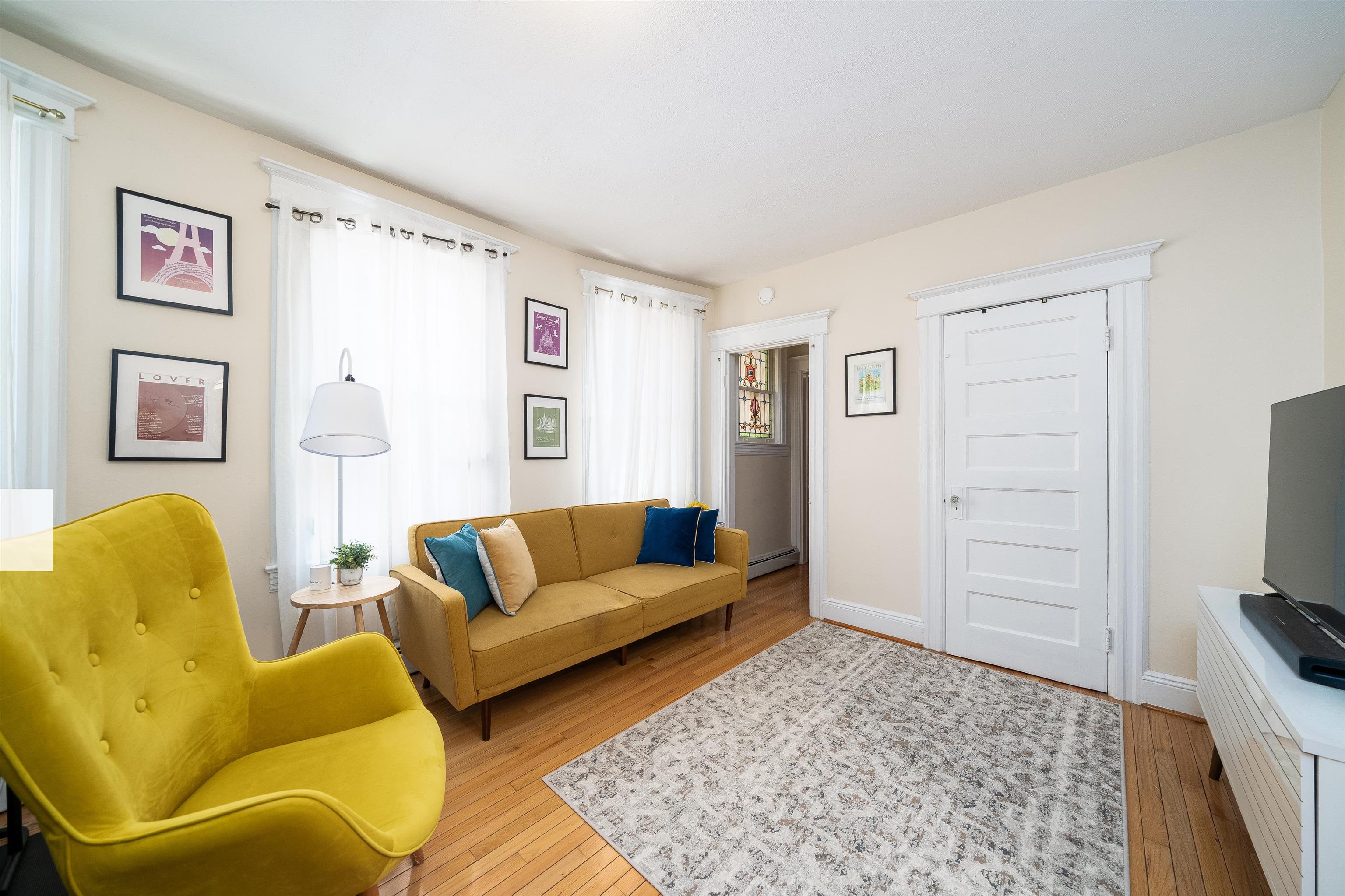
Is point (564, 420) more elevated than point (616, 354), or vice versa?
point (616, 354)

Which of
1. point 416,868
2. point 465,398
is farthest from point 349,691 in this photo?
point 465,398

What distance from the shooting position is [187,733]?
1237 mm

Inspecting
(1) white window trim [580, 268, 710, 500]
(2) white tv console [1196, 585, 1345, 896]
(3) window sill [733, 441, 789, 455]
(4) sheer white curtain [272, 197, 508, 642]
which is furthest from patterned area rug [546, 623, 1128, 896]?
(3) window sill [733, 441, 789, 455]

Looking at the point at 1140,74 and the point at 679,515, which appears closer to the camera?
the point at 1140,74

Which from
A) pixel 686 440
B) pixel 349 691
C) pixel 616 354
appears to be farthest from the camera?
pixel 686 440

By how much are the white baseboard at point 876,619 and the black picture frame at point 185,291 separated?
3.94 metres

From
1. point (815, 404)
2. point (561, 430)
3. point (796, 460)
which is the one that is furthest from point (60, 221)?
point (796, 460)

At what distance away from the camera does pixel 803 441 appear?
221 inches

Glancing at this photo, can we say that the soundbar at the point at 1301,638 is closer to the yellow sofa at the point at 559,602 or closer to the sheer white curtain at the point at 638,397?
the yellow sofa at the point at 559,602

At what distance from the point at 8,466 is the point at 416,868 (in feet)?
6.35

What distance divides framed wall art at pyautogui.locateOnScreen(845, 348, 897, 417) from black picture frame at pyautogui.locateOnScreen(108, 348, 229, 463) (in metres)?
3.54

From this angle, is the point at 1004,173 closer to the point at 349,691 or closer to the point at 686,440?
the point at 686,440

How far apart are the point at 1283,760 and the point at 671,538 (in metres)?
2.77

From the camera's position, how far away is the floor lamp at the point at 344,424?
2.15 metres
